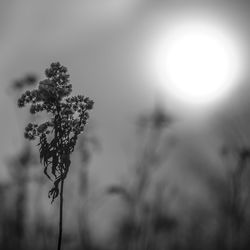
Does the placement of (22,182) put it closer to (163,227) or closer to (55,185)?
(163,227)

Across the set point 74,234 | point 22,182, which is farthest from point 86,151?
point 74,234

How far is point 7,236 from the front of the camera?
59.8 feet

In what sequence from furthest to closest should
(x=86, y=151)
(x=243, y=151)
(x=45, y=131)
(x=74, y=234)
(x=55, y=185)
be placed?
1. (x=74, y=234)
2. (x=86, y=151)
3. (x=243, y=151)
4. (x=45, y=131)
5. (x=55, y=185)

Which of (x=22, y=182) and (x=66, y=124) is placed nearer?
(x=66, y=124)

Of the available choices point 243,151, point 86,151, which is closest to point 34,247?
point 86,151

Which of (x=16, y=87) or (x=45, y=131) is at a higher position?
(x=16, y=87)

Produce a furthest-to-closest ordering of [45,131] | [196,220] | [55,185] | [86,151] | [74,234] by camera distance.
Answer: [196,220] < [74,234] < [86,151] < [45,131] < [55,185]

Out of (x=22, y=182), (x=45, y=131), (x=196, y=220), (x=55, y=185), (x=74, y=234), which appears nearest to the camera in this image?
(x=55, y=185)

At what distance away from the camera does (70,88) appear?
6.94 m

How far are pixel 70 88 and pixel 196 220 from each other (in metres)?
18.9

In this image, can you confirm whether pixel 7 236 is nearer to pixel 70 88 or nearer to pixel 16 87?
pixel 16 87

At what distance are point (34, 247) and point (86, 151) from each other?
25.3 ft

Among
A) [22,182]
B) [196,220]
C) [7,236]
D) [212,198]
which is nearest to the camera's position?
[22,182]

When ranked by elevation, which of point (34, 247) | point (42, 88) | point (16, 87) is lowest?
point (34, 247)
